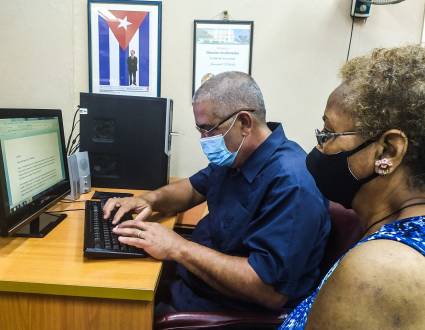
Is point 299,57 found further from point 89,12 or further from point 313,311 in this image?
point 313,311

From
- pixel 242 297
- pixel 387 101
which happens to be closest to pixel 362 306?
pixel 387 101

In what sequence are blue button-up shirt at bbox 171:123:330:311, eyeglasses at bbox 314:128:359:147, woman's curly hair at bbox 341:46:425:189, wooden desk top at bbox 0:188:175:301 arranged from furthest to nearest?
blue button-up shirt at bbox 171:123:330:311 < wooden desk top at bbox 0:188:175:301 < eyeglasses at bbox 314:128:359:147 < woman's curly hair at bbox 341:46:425:189

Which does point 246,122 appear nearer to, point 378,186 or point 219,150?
point 219,150

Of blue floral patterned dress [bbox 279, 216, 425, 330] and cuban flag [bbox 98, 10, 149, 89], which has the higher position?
cuban flag [bbox 98, 10, 149, 89]

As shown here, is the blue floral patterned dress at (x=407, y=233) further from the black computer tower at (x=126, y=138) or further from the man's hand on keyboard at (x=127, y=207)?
the black computer tower at (x=126, y=138)

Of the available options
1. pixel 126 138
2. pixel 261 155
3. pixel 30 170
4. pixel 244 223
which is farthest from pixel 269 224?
pixel 126 138

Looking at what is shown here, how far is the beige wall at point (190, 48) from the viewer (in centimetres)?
192

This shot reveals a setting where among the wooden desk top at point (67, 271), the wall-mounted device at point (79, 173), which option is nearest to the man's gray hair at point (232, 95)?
the wooden desk top at point (67, 271)

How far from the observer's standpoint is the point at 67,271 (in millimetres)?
970

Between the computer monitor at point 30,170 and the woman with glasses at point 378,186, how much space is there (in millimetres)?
832

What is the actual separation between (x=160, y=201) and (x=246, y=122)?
522 mm

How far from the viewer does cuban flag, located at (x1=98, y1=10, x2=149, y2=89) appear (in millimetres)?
1955

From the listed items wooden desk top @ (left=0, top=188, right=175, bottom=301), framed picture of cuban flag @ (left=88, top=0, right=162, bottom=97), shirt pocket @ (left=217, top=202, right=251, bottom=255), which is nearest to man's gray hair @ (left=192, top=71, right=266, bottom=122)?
shirt pocket @ (left=217, top=202, right=251, bottom=255)

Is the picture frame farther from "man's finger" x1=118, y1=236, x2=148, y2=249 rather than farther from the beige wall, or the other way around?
"man's finger" x1=118, y1=236, x2=148, y2=249
